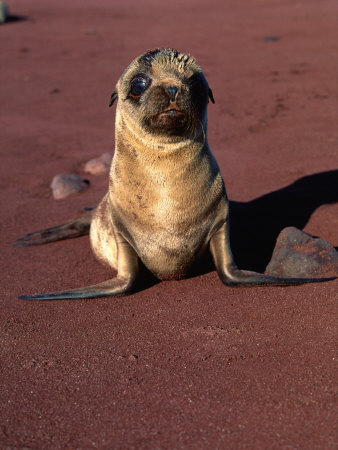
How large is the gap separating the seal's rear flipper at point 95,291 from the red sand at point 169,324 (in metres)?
0.06

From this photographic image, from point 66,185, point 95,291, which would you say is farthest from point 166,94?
point 66,185

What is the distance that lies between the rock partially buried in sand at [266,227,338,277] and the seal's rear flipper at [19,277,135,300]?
97 cm

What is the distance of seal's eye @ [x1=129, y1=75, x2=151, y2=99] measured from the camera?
3654 mm

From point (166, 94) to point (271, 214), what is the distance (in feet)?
6.32

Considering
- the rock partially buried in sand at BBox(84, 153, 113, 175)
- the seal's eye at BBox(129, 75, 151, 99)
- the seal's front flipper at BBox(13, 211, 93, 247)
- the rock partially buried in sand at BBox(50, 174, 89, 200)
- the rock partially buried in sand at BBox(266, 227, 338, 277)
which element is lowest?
the rock partially buried in sand at BBox(84, 153, 113, 175)

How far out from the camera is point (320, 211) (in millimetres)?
4934

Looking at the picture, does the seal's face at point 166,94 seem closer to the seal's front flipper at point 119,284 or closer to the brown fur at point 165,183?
the brown fur at point 165,183

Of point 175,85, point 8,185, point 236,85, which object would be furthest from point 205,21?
point 175,85

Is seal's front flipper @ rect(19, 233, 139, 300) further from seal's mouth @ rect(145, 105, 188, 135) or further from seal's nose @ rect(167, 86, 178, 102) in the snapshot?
seal's nose @ rect(167, 86, 178, 102)

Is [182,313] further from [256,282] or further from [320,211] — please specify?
[320,211]

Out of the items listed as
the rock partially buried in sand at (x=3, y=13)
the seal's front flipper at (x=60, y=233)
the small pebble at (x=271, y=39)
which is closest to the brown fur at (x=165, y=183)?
the seal's front flipper at (x=60, y=233)

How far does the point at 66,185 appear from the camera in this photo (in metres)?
6.27

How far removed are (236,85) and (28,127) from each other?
3551mm

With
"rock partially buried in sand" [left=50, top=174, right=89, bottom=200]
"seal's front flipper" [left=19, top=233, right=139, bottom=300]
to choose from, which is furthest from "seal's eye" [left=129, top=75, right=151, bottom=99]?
"rock partially buried in sand" [left=50, top=174, right=89, bottom=200]
